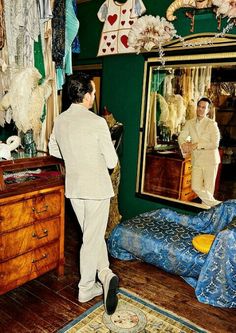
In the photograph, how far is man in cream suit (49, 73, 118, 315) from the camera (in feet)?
7.45

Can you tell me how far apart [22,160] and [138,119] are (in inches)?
75.9

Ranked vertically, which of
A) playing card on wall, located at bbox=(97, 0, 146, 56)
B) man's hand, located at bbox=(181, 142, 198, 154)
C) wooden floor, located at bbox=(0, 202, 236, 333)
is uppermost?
playing card on wall, located at bbox=(97, 0, 146, 56)

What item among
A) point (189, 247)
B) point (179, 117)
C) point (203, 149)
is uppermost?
point (179, 117)

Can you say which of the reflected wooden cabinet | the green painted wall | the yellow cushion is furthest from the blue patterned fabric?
the green painted wall

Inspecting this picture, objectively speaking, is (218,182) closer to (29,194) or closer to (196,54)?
(196,54)

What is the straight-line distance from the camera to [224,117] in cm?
334

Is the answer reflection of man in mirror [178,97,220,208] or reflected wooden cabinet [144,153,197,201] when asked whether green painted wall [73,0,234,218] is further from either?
reflection of man in mirror [178,97,220,208]

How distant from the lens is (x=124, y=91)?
419cm

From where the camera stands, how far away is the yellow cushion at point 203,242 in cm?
286

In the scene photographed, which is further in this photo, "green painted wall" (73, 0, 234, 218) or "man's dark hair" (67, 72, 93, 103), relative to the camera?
"green painted wall" (73, 0, 234, 218)

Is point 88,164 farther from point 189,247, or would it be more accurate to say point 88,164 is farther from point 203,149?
point 203,149

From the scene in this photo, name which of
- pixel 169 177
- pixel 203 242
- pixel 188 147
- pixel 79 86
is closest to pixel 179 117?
pixel 188 147

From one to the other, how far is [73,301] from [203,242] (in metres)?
1.32

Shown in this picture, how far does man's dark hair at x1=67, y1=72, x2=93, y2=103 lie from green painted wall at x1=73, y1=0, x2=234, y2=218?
1805 millimetres
